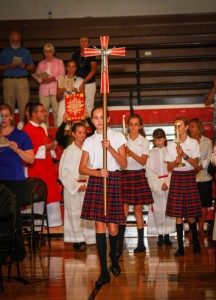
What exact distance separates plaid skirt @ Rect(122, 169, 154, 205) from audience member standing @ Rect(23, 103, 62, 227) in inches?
58.4

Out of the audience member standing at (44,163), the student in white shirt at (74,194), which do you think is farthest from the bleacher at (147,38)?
the student in white shirt at (74,194)

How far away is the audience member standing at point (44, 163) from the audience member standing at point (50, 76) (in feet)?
6.11

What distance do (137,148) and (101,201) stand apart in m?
2.40

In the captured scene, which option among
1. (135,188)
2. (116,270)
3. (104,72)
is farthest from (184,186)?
(104,72)

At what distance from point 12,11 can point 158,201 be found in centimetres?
604

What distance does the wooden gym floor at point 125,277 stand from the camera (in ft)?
19.9

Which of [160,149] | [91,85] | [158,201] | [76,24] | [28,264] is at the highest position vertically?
[76,24]

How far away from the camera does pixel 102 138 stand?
6.76m

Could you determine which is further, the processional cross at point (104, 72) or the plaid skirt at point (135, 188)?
the plaid skirt at point (135, 188)

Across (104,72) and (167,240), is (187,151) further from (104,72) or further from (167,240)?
(104,72)

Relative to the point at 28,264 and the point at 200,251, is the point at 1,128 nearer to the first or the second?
the point at 28,264

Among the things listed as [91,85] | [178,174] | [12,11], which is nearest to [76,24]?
[12,11]

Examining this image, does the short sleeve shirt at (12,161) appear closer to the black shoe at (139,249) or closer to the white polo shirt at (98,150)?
the white polo shirt at (98,150)

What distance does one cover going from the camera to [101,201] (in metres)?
6.65
